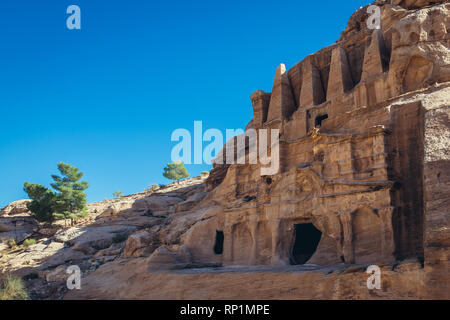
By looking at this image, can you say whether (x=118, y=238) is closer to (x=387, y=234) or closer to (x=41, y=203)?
(x=41, y=203)

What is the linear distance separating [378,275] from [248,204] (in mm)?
11933

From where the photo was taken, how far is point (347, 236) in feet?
58.0

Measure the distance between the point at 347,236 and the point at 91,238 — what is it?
2405cm

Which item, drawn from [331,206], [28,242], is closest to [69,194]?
[28,242]

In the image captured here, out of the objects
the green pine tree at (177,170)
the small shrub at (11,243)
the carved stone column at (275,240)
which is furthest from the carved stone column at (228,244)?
the green pine tree at (177,170)

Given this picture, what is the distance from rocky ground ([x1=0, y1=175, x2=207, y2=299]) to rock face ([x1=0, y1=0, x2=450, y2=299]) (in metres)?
0.18

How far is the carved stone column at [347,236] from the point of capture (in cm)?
1725

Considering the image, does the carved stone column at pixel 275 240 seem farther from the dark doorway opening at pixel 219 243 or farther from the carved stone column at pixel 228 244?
the dark doorway opening at pixel 219 243

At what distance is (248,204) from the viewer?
24.4 metres

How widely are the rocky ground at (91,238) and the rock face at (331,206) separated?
0.18 m

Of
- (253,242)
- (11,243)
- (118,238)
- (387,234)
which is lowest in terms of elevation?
(11,243)

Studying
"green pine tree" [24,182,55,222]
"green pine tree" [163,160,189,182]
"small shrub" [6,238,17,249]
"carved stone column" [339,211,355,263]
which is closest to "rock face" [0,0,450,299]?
"carved stone column" [339,211,355,263]

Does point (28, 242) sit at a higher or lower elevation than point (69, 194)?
lower
